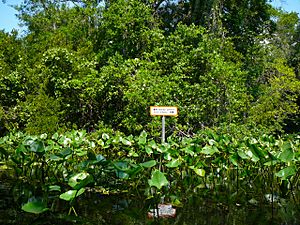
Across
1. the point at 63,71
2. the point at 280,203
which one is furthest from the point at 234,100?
the point at 280,203

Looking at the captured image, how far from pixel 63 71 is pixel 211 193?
18.4 ft

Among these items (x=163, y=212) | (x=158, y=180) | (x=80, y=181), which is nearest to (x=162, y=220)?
(x=163, y=212)

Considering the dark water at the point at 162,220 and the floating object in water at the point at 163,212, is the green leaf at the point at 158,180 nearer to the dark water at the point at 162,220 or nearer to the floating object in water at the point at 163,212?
the dark water at the point at 162,220

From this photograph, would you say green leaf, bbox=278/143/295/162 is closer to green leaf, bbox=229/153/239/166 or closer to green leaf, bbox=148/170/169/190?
green leaf, bbox=229/153/239/166

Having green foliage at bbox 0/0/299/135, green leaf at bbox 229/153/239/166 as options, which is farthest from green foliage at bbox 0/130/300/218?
green foliage at bbox 0/0/299/135

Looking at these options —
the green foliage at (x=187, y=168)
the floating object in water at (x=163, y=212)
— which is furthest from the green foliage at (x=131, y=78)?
the floating object in water at (x=163, y=212)

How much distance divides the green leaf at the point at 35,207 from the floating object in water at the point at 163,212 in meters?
1.07

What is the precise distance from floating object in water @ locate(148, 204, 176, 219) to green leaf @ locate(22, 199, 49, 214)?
1072mm

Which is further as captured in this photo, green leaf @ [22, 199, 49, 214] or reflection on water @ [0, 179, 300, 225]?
reflection on water @ [0, 179, 300, 225]

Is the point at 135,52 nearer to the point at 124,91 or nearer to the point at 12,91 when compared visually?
the point at 124,91

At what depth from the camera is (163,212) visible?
3.27 meters

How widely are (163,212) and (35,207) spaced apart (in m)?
1.32

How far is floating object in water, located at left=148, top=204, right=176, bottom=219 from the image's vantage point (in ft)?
10.3

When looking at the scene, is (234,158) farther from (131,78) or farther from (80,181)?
(131,78)
